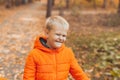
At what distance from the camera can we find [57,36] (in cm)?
410

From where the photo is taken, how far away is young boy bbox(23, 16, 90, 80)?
13.4 feet

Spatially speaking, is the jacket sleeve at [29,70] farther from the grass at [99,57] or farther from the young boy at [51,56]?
the grass at [99,57]

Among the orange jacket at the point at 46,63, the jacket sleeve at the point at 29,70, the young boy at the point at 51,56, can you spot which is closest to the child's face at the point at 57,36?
the young boy at the point at 51,56

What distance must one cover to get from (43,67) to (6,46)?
8.99 meters

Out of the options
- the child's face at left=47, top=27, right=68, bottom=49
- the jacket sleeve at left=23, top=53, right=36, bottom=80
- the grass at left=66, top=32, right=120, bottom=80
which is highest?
the child's face at left=47, top=27, right=68, bottom=49

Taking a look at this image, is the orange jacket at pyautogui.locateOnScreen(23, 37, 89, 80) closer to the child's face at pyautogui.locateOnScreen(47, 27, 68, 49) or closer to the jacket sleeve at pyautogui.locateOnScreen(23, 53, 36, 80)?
the jacket sleeve at pyautogui.locateOnScreen(23, 53, 36, 80)

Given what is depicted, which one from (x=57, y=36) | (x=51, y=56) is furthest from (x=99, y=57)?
(x=57, y=36)

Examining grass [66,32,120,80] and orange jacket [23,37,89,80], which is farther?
grass [66,32,120,80]

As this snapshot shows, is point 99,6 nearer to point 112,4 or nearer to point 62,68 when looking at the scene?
point 112,4

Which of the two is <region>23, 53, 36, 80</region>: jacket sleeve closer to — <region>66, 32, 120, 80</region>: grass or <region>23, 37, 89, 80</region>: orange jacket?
<region>23, 37, 89, 80</region>: orange jacket

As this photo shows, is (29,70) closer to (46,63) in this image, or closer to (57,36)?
(46,63)

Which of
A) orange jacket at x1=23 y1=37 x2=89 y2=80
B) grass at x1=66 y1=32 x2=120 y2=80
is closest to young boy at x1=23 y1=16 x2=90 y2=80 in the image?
orange jacket at x1=23 y1=37 x2=89 y2=80

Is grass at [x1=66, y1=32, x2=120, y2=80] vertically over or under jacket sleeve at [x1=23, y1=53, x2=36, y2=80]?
under

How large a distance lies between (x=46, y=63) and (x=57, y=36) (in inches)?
14.6
